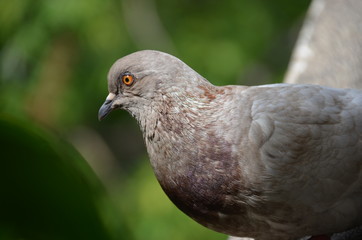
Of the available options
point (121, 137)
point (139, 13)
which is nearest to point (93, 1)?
point (139, 13)

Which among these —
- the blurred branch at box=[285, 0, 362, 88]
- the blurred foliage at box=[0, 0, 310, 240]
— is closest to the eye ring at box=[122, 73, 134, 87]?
the blurred branch at box=[285, 0, 362, 88]

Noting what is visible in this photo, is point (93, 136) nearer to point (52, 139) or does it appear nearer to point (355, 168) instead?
point (355, 168)

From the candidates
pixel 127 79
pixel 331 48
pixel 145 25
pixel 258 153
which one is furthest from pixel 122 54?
pixel 258 153

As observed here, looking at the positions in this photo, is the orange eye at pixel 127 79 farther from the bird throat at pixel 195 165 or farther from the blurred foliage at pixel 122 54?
the blurred foliage at pixel 122 54

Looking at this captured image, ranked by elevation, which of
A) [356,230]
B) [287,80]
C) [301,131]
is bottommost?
[356,230]

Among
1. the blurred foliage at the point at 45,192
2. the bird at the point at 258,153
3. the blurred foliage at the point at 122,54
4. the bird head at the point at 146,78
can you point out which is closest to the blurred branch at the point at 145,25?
the blurred foliage at the point at 122,54

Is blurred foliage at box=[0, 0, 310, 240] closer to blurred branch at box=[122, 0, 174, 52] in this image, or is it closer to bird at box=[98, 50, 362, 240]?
blurred branch at box=[122, 0, 174, 52]
